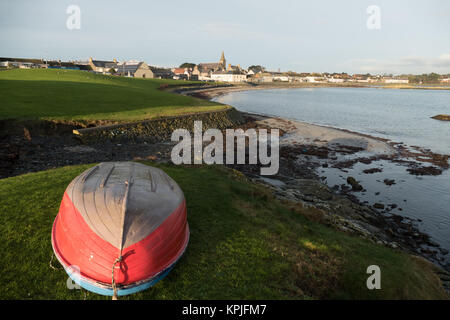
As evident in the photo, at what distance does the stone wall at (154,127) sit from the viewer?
25783 mm

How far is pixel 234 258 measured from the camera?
28.0 ft

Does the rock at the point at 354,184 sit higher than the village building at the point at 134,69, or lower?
lower

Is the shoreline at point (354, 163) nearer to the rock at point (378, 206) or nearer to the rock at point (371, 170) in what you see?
the rock at point (378, 206)

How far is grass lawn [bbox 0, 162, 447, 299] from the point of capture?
23.2 feet

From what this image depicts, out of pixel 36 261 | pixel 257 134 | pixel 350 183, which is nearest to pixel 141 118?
pixel 257 134

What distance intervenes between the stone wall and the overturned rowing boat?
2039 cm

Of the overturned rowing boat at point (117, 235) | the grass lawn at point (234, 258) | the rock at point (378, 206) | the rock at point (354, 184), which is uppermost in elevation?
the overturned rowing boat at point (117, 235)

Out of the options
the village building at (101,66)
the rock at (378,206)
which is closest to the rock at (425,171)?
the rock at (378,206)

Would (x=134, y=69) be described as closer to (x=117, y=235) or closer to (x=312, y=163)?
(x=312, y=163)

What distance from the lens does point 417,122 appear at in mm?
60719

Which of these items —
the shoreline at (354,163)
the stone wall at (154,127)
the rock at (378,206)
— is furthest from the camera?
the stone wall at (154,127)

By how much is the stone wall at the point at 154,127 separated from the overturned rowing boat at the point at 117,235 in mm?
20387

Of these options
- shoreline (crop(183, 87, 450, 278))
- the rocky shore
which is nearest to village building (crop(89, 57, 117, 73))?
shoreline (crop(183, 87, 450, 278))
